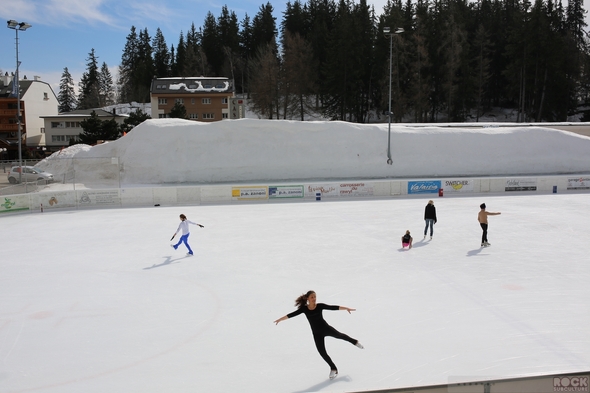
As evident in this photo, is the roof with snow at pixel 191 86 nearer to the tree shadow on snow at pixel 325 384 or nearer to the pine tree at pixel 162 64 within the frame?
the pine tree at pixel 162 64

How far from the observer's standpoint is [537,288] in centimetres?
1107

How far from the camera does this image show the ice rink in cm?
729

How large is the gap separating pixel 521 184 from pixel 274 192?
14.8 metres

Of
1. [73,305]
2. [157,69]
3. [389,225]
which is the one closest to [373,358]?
[73,305]

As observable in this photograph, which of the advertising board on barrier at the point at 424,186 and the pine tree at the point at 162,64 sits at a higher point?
the pine tree at the point at 162,64

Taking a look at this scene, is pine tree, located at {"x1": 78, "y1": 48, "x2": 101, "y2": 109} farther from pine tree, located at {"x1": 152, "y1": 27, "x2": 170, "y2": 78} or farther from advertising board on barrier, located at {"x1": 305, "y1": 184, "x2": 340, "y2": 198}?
advertising board on barrier, located at {"x1": 305, "y1": 184, "x2": 340, "y2": 198}

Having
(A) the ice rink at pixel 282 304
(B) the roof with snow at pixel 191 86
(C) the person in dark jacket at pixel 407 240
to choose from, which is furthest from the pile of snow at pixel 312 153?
(B) the roof with snow at pixel 191 86

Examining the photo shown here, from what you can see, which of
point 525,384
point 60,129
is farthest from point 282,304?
point 60,129

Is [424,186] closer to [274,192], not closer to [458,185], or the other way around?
[458,185]

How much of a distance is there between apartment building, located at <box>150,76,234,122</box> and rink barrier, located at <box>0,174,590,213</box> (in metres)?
31.8

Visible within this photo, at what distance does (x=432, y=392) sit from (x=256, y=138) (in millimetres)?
31895

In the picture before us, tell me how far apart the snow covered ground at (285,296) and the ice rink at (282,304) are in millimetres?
42

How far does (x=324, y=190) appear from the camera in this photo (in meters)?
26.7

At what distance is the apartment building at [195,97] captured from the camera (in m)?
56.5
